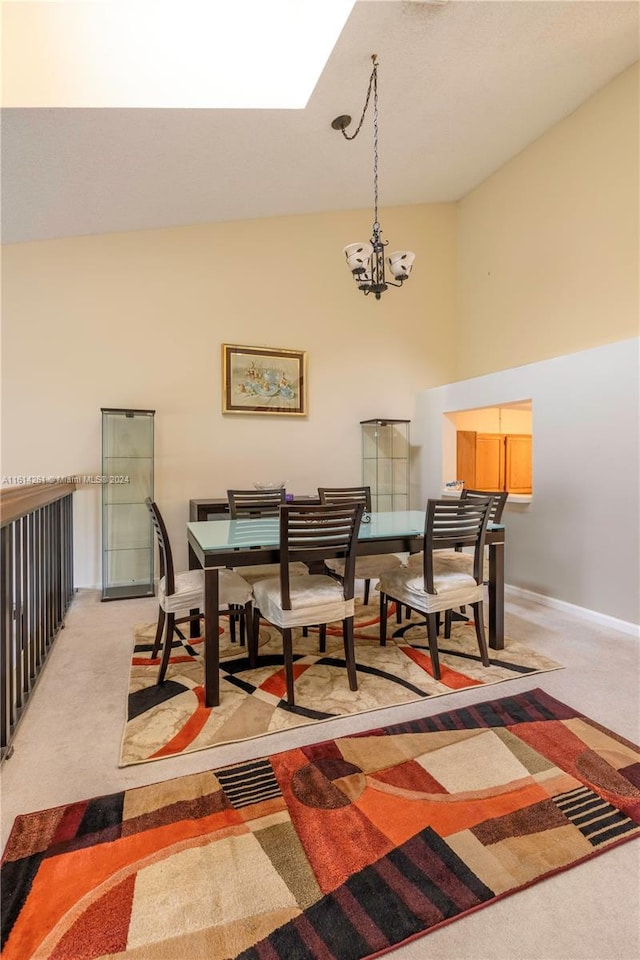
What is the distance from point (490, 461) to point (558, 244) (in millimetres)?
2516

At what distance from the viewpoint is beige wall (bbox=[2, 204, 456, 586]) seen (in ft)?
13.9

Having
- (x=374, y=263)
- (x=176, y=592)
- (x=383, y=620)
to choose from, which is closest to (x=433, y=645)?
(x=383, y=620)

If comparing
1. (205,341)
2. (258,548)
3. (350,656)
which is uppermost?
(205,341)

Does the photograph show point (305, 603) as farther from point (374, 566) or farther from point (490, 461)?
point (490, 461)

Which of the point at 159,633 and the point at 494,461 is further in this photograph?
the point at 494,461

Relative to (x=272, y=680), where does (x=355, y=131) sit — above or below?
above

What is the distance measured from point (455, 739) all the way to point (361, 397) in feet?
13.3

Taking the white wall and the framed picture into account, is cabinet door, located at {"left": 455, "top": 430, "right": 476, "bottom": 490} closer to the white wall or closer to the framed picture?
the white wall

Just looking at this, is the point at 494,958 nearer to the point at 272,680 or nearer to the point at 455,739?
the point at 455,739

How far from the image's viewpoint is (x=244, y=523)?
10.1 feet

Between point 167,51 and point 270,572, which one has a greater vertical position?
point 167,51

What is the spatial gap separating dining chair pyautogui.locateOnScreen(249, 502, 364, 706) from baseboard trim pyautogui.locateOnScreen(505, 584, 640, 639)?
2129 millimetres

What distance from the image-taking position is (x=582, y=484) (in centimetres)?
364

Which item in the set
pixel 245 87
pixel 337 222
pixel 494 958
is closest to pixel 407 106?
pixel 245 87
